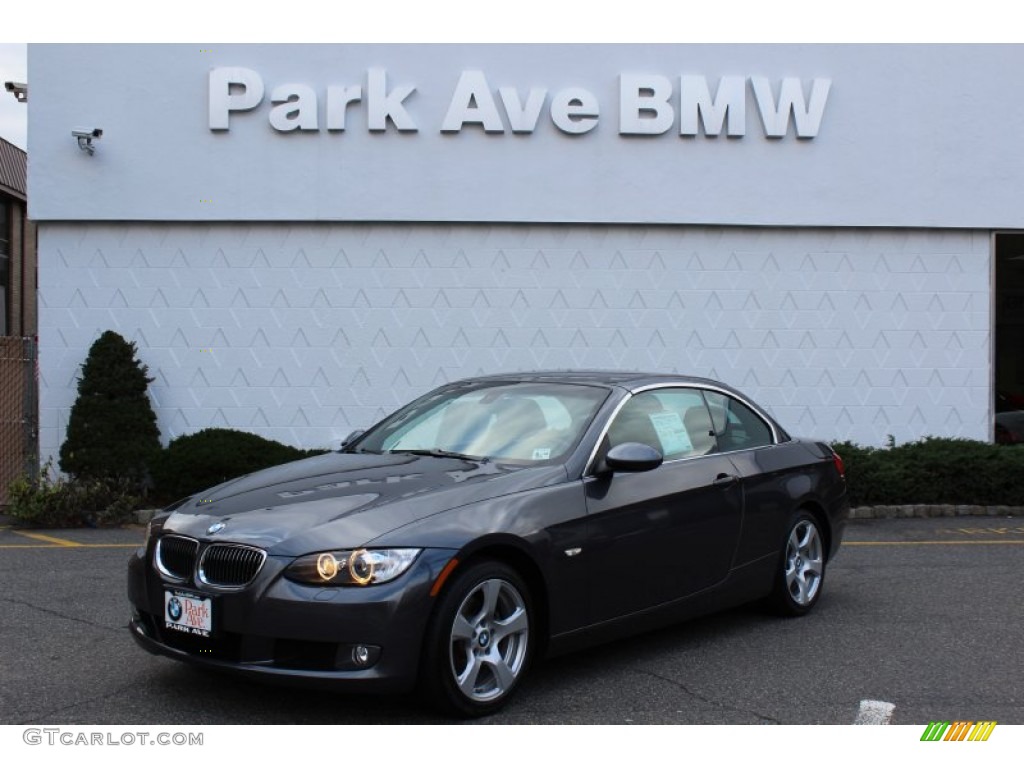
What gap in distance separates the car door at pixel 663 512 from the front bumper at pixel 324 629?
1132 millimetres

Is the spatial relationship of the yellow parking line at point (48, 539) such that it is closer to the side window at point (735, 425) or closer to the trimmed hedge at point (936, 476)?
the side window at point (735, 425)

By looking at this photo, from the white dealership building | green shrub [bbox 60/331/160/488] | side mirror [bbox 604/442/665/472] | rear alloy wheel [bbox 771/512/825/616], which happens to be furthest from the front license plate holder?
the white dealership building

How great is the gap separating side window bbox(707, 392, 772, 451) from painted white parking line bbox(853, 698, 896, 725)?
6.08 ft

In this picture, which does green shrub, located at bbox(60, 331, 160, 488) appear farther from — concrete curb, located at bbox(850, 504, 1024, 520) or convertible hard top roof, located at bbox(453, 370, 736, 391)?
concrete curb, located at bbox(850, 504, 1024, 520)

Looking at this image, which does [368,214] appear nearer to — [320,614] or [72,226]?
[72,226]

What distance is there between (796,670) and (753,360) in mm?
8061

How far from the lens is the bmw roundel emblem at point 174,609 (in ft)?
15.8

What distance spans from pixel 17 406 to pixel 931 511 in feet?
34.0

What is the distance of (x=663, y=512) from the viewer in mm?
5809

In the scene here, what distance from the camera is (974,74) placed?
13.7 m

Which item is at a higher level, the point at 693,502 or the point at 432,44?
the point at 432,44

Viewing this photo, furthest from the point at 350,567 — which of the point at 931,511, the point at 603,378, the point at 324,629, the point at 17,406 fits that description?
the point at 17,406

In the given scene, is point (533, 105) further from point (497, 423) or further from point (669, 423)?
point (497, 423)

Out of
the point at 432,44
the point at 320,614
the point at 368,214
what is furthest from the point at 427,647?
the point at 432,44
